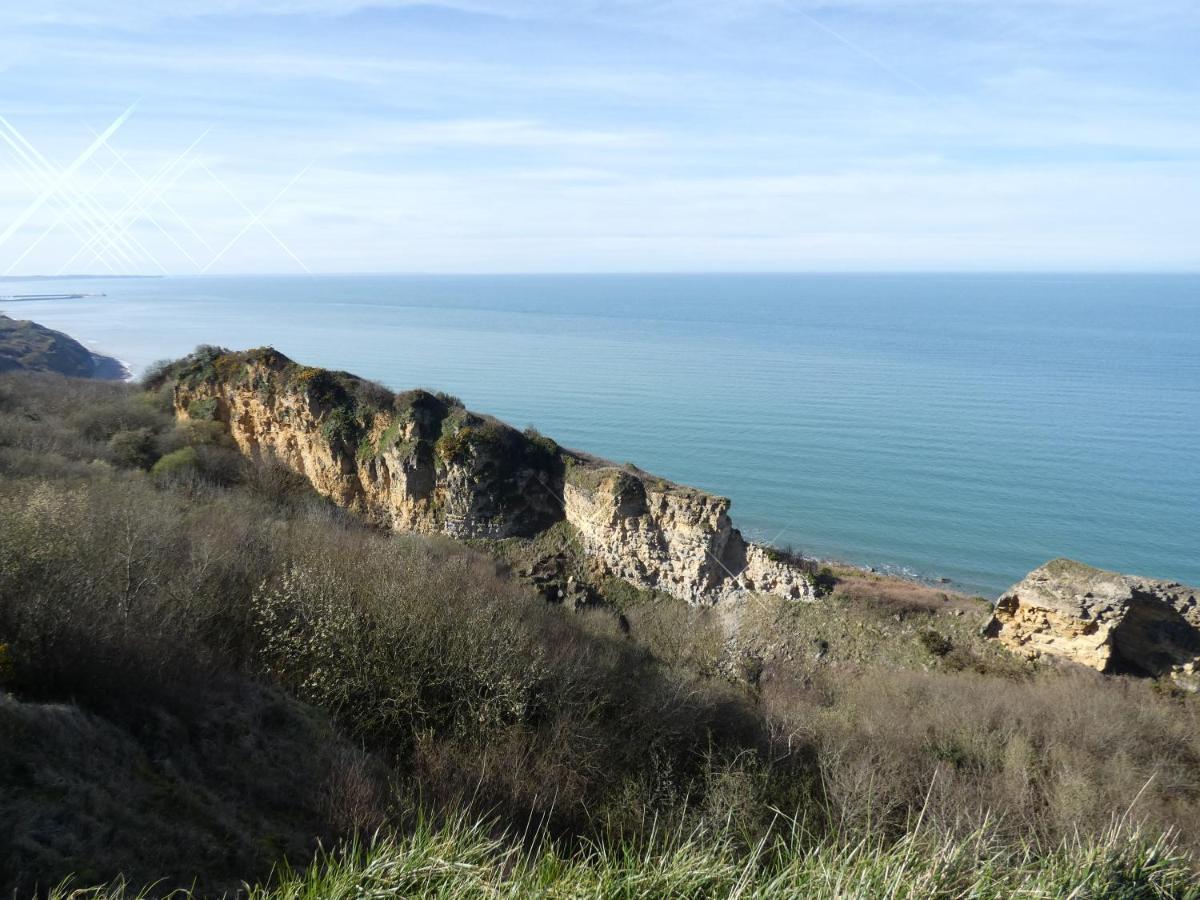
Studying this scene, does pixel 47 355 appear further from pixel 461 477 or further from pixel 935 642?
pixel 935 642

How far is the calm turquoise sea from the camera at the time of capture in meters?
42.8

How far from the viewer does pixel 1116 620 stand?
21.5 meters

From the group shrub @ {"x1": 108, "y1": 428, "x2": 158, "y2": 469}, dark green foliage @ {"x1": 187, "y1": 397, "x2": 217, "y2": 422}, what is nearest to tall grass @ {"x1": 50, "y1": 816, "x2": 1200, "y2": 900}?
shrub @ {"x1": 108, "y1": 428, "x2": 158, "y2": 469}

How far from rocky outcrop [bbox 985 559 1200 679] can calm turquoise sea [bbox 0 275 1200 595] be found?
15.1 meters

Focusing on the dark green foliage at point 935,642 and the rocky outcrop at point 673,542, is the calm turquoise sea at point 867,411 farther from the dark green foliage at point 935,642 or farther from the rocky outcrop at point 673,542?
the rocky outcrop at point 673,542

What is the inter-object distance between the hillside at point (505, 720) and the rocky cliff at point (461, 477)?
256 millimetres

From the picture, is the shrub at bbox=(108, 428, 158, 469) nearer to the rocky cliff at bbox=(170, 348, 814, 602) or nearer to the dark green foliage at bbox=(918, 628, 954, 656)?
the rocky cliff at bbox=(170, 348, 814, 602)

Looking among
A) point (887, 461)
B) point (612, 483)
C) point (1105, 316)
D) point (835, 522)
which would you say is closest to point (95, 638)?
point (612, 483)

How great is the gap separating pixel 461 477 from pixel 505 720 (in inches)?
592

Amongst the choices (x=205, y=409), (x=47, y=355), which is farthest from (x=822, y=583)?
(x=47, y=355)

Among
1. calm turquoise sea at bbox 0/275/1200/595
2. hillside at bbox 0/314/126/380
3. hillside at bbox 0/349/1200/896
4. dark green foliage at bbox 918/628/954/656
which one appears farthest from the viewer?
hillside at bbox 0/314/126/380

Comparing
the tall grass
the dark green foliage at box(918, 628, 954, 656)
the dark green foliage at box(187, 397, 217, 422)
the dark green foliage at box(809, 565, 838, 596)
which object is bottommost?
the dark green foliage at box(918, 628, 954, 656)

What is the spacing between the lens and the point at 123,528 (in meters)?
16.9

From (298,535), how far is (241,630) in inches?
254
